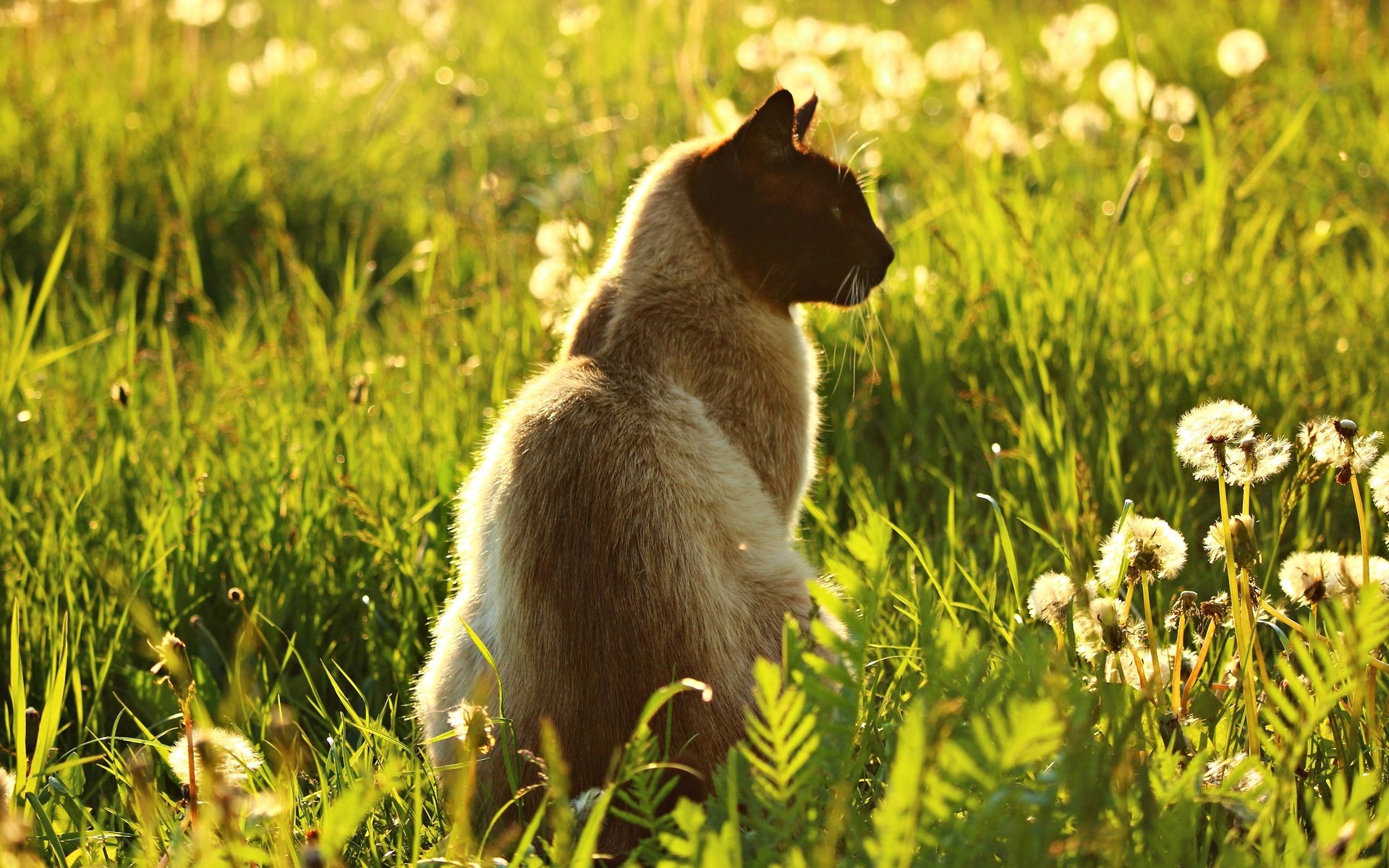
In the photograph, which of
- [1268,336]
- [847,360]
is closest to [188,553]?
[847,360]

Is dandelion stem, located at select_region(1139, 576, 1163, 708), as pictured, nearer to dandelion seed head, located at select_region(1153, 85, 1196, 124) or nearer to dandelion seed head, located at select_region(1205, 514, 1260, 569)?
dandelion seed head, located at select_region(1205, 514, 1260, 569)

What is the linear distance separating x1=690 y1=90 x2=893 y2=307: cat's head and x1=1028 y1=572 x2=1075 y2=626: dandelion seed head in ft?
3.68

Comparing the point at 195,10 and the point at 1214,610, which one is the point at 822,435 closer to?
the point at 1214,610

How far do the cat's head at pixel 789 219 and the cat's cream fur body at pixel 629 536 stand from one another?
218 millimetres

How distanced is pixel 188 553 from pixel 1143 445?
2.46 meters

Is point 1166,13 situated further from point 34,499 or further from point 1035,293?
point 34,499

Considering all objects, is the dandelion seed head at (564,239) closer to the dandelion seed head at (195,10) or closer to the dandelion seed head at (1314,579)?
the dandelion seed head at (1314,579)

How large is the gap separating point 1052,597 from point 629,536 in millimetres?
676

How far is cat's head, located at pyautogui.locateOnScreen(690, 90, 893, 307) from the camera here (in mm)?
2826

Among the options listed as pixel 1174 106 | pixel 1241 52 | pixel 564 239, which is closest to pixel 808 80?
pixel 1174 106

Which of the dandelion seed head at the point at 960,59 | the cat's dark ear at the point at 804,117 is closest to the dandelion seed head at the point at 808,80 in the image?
the dandelion seed head at the point at 960,59

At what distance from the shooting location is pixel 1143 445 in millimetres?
3369

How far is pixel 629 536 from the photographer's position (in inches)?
79.3

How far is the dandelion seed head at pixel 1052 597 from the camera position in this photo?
6.36 feet
